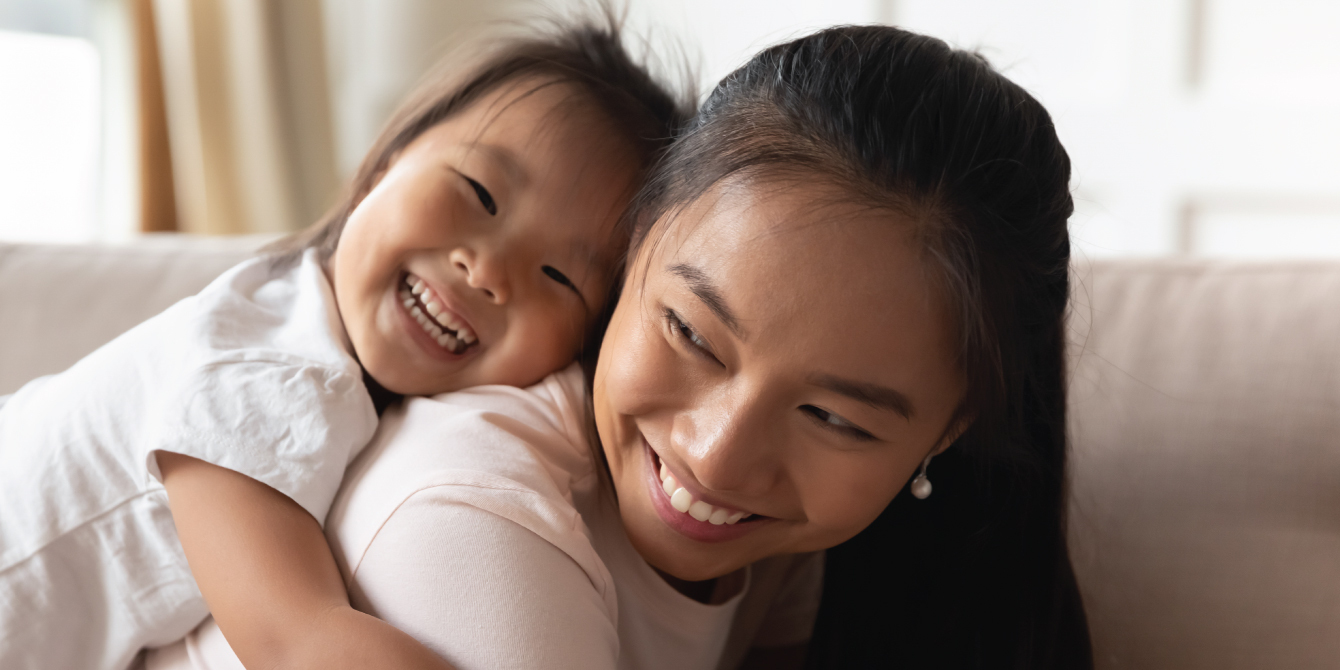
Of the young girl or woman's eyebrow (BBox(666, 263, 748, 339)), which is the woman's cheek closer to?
woman's eyebrow (BBox(666, 263, 748, 339))

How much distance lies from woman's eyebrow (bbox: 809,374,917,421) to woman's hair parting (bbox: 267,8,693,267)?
0.34 m

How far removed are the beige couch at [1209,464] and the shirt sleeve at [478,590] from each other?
52cm

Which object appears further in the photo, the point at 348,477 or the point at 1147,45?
the point at 1147,45

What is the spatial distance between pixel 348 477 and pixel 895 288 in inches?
17.6

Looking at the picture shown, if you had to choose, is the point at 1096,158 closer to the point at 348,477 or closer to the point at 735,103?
the point at 735,103

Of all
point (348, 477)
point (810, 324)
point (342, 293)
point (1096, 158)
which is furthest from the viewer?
point (1096, 158)

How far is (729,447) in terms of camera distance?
2.23 feet

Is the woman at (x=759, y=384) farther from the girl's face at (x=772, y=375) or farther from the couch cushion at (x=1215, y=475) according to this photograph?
the couch cushion at (x=1215, y=475)

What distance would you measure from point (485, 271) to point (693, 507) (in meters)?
0.30

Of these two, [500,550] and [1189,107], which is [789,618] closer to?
[500,550]

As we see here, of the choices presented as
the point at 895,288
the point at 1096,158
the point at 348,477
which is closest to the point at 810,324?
the point at 895,288

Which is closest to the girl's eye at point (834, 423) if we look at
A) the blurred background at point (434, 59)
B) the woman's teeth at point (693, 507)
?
the woman's teeth at point (693, 507)

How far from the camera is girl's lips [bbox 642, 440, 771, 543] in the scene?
2.48 ft

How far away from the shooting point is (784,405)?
0.68m
